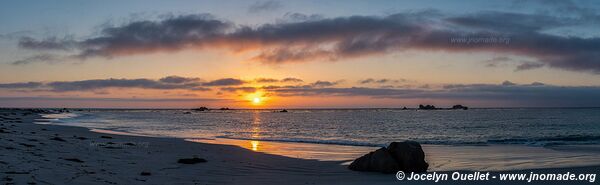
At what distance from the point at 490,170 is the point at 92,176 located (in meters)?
13.9

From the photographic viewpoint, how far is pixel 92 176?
13.5m

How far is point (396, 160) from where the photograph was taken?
17016 mm

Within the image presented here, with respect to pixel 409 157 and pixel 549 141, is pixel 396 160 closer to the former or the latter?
pixel 409 157

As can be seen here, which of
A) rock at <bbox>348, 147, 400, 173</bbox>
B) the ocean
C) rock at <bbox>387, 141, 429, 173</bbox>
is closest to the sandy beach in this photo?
rock at <bbox>348, 147, 400, 173</bbox>

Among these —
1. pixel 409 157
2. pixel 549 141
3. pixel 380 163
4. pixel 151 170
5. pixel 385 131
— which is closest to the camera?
pixel 151 170

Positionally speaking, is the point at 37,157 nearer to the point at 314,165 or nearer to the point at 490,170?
the point at 314,165

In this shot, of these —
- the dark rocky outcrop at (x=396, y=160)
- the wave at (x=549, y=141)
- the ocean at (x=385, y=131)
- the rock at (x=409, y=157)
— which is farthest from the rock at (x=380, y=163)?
the wave at (x=549, y=141)

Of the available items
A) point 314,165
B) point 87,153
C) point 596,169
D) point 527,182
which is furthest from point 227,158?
point 596,169

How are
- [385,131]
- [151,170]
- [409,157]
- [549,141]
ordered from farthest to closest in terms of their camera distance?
[385,131] < [549,141] < [409,157] < [151,170]

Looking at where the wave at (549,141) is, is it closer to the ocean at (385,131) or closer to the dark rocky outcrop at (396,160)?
the ocean at (385,131)

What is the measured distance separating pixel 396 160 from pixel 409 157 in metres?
0.49

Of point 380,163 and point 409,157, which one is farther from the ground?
point 409,157

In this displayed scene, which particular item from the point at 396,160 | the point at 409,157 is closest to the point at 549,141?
the point at 409,157

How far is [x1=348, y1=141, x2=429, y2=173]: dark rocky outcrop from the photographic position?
16.7 metres
